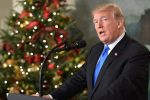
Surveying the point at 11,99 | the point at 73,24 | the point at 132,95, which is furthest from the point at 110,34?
the point at 73,24

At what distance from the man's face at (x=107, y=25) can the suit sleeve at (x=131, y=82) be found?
0.28 m

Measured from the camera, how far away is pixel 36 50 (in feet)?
13.4

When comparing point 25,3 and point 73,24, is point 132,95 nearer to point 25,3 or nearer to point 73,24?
point 73,24

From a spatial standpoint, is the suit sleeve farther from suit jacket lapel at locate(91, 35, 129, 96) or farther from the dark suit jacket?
suit jacket lapel at locate(91, 35, 129, 96)

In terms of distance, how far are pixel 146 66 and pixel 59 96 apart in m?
0.75

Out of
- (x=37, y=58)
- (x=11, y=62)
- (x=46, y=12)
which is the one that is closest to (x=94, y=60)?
(x=37, y=58)

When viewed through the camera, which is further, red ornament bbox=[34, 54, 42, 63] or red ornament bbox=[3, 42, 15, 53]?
red ornament bbox=[3, 42, 15, 53]

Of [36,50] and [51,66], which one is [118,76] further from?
[36,50]

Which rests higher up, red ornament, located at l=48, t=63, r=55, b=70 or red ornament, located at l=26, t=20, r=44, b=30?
red ornament, located at l=26, t=20, r=44, b=30

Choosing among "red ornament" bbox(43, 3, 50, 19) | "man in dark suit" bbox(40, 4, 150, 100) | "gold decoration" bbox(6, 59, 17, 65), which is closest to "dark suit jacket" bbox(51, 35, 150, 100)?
"man in dark suit" bbox(40, 4, 150, 100)

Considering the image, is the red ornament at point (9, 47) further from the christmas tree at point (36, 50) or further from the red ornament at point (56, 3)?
the red ornament at point (56, 3)

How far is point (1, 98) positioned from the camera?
166 inches

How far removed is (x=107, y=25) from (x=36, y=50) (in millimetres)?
1620

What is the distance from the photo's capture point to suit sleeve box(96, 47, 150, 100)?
7.58 feet
